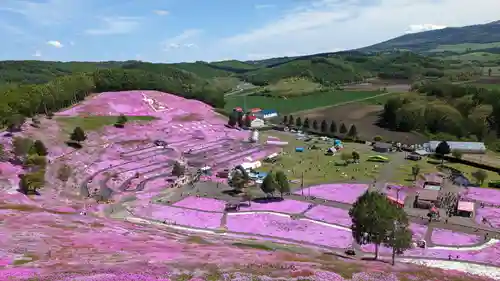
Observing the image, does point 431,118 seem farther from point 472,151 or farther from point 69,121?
point 69,121

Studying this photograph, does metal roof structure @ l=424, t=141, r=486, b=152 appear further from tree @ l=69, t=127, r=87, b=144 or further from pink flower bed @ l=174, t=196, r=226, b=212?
tree @ l=69, t=127, r=87, b=144

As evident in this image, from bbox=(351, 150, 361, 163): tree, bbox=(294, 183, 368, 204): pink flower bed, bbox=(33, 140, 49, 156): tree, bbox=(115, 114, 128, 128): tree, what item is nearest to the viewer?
bbox=(294, 183, 368, 204): pink flower bed

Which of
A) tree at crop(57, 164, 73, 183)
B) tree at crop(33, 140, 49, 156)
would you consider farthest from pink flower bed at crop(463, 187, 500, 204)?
tree at crop(33, 140, 49, 156)

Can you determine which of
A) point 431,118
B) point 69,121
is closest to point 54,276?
point 69,121

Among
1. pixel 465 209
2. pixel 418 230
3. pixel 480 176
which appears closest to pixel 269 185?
pixel 418 230

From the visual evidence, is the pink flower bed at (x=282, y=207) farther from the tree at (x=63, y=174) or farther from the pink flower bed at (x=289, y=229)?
the tree at (x=63, y=174)

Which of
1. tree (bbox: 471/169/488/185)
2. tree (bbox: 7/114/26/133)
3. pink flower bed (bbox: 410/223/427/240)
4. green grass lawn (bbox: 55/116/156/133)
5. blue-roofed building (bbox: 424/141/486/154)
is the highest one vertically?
tree (bbox: 7/114/26/133)

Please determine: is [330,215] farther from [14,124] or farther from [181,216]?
[14,124]
